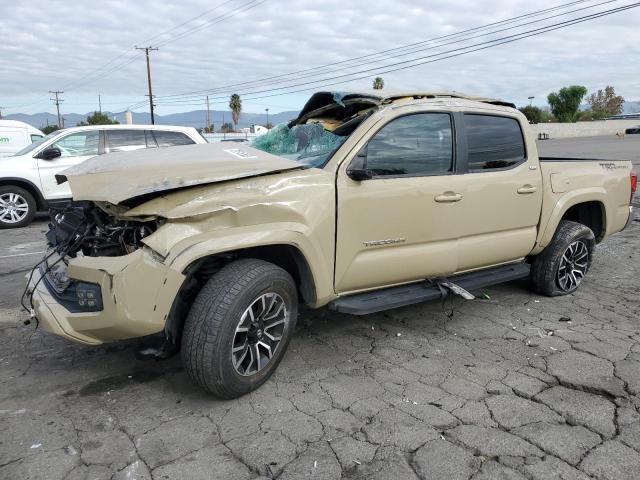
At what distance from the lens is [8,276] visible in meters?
6.01

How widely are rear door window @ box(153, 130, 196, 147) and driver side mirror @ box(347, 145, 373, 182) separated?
7.18 metres

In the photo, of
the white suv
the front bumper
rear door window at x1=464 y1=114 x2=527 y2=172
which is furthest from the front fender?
the white suv

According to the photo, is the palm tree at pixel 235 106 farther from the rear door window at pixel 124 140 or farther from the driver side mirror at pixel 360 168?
the driver side mirror at pixel 360 168

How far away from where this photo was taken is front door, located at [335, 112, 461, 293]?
3590 millimetres

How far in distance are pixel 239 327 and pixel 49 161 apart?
26.5 ft

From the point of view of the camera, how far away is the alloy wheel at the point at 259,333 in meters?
3.14

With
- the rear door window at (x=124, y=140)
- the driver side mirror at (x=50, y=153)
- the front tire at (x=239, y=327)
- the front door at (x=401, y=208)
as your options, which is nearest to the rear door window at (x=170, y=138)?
the rear door window at (x=124, y=140)

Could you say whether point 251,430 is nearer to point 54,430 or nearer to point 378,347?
point 54,430

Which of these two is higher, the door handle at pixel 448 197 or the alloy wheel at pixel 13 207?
the door handle at pixel 448 197

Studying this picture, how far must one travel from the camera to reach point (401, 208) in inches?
148

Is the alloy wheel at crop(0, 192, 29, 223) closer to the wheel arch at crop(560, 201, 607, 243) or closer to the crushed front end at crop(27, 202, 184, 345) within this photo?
the crushed front end at crop(27, 202, 184, 345)

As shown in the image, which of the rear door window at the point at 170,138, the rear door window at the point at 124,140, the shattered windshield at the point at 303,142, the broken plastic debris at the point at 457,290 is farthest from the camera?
the rear door window at the point at 170,138

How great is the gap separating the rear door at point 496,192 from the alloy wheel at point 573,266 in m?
0.65

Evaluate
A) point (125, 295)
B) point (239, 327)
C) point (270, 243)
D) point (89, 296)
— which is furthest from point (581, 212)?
point (89, 296)
